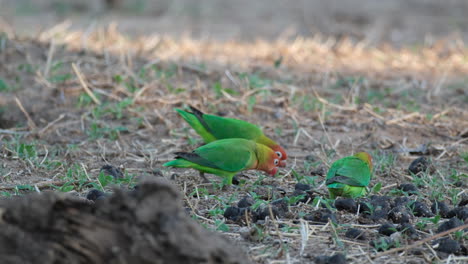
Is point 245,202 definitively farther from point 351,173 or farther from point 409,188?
point 409,188

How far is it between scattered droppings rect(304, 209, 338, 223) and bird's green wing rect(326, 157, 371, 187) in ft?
0.88

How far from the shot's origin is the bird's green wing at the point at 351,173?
354 centimetres

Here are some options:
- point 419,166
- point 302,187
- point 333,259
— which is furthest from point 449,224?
point 419,166

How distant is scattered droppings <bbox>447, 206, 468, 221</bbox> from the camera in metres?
3.31

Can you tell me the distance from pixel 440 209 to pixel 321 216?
73 centimetres

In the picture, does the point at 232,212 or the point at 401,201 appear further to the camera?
the point at 401,201

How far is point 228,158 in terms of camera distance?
153 inches

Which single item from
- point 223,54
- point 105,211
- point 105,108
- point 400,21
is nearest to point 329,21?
point 400,21

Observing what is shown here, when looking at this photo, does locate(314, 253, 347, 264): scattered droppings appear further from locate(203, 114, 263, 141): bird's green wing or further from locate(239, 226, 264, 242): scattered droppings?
locate(203, 114, 263, 141): bird's green wing

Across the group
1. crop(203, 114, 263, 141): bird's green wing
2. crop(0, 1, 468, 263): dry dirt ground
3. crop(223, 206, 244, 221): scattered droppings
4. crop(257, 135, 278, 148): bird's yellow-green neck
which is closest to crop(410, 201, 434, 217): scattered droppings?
crop(0, 1, 468, 263): dry dirt ground

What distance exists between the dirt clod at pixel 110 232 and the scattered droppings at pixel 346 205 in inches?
56.9

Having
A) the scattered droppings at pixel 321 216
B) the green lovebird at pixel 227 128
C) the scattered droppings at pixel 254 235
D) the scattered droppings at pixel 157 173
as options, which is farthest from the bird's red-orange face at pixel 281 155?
the scattered droppings at pixel 254 235

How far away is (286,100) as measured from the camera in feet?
18.4

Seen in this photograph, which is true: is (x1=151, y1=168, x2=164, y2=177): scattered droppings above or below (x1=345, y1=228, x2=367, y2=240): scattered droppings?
below
